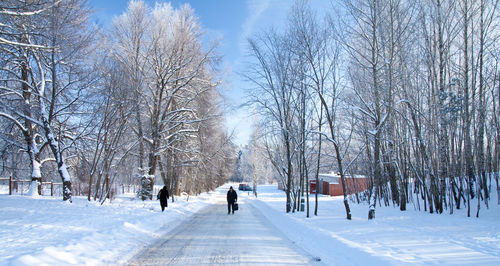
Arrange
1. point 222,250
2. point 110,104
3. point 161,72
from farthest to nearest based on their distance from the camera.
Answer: point 161,72 < point 110,104 < point 222,250

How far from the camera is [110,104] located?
15875mm

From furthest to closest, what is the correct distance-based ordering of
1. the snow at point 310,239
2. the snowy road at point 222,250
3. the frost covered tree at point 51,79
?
the frost covered tree at point 51,79, the snowy road at point 222,250, the snow at point 310,239

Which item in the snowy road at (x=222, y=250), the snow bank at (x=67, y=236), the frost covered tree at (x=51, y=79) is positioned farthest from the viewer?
the frost covered tree at (x=51, y=79)

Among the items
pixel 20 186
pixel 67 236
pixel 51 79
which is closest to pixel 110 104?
pixel 51 79

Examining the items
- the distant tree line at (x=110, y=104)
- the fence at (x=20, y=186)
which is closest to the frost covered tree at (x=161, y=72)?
the distant tree line at (x=110, y=104)

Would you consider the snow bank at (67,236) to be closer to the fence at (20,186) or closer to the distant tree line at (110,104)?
the distant tree line at (110,104)

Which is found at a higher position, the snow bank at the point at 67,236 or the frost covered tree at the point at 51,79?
the frost covered tree at the point at 51,79

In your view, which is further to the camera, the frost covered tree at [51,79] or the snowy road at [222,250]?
the frost covered tree at [51,79]

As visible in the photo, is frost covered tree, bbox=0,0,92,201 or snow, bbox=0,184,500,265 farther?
frost covered tree, bbox=0,0,92,201

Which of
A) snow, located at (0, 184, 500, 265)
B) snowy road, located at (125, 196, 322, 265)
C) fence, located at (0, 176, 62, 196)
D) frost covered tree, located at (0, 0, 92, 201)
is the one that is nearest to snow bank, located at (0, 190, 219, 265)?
snow, located at (0, 184, 500, 265)

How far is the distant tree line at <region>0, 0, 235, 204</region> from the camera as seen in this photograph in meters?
14.8

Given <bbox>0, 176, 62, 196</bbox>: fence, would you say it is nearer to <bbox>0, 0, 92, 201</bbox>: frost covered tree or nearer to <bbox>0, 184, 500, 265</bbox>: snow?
<bbox>0, 0, 92, 201</bbox>: frost covered tree

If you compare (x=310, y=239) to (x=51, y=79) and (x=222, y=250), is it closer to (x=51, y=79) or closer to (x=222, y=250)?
(x=222, y=250)

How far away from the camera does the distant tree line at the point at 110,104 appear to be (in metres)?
14.8
